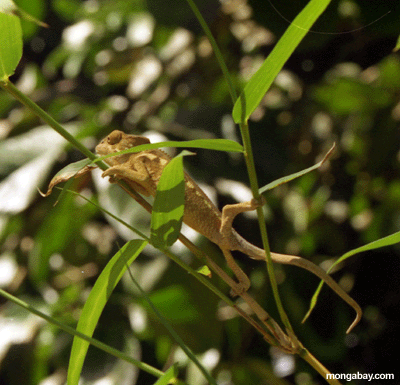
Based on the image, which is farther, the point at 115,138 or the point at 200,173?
the point at 200,173

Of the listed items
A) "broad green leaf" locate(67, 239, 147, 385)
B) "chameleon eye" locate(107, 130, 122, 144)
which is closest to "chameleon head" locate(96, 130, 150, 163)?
"chameleon eye" locate(107, 130, 122, 144)

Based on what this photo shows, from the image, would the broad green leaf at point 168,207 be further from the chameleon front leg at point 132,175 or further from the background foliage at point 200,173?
the background foliage at point 200,173

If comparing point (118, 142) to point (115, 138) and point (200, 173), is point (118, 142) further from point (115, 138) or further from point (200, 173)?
point (200, 173)

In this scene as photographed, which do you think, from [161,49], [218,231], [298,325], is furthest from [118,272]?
[161,49]

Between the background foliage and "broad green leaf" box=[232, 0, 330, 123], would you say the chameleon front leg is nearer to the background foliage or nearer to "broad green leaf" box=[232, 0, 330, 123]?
"broad green leaf" box=[232, 0, 330, 123]

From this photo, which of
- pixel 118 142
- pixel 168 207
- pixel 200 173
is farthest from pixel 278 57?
pixel 200 173
